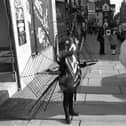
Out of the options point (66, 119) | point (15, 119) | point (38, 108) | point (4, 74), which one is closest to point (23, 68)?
point (4, 74)

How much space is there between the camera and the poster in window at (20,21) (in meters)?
6.91

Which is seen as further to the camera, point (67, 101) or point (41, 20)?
point (41, 20)

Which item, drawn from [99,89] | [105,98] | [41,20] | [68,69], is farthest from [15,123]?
[41,20]

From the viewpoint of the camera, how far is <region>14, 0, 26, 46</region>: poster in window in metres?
6.91

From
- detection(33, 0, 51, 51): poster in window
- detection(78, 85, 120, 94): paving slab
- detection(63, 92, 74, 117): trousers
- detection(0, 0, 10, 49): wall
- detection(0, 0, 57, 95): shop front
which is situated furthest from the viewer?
detection(33, 0, 51, 51): poster in window

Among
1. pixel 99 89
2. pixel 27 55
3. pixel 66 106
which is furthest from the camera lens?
pixel 27 55

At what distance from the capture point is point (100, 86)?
23.4ft

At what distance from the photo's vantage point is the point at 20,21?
23.4ft

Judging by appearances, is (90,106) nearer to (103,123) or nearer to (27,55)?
(103,123)

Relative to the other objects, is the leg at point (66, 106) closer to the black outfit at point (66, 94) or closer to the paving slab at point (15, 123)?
the black outfit at point (66, 94)

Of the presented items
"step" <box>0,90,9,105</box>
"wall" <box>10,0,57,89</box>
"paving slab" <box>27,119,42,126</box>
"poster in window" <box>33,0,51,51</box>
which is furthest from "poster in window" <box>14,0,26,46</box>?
"paving slab" <box>27,119,42,126</box>

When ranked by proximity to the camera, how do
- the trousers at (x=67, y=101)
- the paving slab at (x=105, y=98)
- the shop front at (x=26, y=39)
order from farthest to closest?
the shop front at (x=26, y=39)
the paving slab at (x=105, y=98)
the trousers at (x=67, y=101)

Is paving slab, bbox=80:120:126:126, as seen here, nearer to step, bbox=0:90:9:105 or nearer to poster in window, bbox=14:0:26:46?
step, bbox=0:90:9:105

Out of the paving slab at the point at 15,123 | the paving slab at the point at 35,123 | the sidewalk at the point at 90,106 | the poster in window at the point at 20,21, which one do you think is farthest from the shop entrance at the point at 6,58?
the paving slab at the point at 35,123
